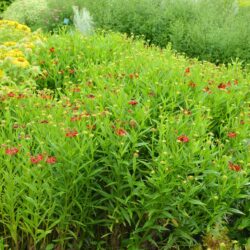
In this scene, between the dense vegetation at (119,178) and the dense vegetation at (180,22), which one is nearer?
the dense vegetation at (119,178)

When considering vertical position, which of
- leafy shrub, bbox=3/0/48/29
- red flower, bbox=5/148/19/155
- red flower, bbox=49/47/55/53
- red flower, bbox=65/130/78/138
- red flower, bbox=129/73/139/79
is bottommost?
leafy shrub, bbox=3/0/48/29

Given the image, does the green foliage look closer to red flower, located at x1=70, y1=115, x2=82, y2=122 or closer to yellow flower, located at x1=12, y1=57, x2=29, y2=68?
yellow flower, located at x1=12, y1=57, x2=29, y2=68

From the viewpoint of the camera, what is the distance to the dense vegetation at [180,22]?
785 cm

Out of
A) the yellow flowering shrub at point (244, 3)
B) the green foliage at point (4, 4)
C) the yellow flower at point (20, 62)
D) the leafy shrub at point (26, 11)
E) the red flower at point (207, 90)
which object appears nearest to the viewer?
the red flower at point (207, 90)

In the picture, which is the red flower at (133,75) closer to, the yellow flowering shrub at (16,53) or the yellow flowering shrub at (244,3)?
the yellow flowering shrub at (16,53)

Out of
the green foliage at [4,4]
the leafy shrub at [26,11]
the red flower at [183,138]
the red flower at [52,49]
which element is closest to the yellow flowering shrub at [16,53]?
the red flower at [52,49]

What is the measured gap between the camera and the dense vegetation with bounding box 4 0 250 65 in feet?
25.7

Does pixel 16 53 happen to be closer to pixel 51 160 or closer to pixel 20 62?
pixel 20 62

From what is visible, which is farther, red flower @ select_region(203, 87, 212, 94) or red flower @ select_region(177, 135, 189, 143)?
red flower @ select_region(203, 87, 212, 94)

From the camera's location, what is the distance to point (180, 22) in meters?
8.59

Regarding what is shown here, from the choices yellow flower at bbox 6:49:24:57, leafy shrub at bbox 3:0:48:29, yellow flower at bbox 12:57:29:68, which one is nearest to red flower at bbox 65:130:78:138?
yellow flower at bbox 12:57:29:68

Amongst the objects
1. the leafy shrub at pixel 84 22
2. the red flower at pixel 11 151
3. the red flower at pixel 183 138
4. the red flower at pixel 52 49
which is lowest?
the leafy shrub at pixel 84 22

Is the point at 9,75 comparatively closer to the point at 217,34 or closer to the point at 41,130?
the point at 41,130

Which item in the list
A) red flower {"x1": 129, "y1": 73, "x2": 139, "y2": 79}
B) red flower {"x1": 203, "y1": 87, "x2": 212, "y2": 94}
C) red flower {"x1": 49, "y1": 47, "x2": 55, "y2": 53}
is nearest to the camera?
red flower {"x1": 203, "y1": 87, "x2": 212, "y2": 94}
